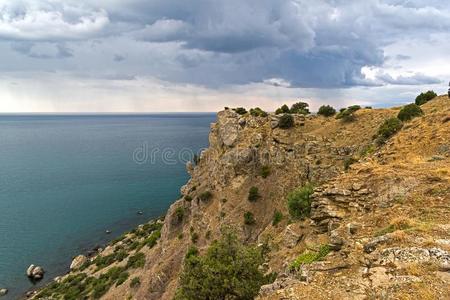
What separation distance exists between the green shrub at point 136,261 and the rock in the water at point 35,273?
23.2 m

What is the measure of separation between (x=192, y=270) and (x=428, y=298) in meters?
16.7

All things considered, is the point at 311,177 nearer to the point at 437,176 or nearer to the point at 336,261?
the point at 437,176

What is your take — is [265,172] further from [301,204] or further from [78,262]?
[78,262]

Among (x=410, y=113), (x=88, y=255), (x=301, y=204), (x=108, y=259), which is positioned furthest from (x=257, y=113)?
(x=88, y=255)

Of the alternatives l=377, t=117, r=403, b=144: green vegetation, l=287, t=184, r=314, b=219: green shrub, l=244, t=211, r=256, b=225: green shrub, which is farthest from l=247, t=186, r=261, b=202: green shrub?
l=377, t=117, r=403, b=144: green vegetation

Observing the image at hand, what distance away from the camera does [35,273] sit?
7806 cm

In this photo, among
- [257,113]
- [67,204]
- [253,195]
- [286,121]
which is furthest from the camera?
[67,204]

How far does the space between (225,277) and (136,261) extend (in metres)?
52.7

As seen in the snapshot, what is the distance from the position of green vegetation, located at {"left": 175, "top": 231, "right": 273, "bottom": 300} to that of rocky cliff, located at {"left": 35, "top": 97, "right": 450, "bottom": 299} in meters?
2.27

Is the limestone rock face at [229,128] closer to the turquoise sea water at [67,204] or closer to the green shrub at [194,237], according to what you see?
the green shrub at [194,237]

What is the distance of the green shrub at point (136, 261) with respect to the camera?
68312mm

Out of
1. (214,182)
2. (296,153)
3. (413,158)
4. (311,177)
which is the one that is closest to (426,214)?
(413,158)

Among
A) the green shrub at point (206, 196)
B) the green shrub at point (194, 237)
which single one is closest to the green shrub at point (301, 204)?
the green shrub at point (194, 237)

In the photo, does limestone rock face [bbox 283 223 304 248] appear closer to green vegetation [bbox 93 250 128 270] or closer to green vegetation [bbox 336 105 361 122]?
green vegetation [bbox 336 105 361 122]
